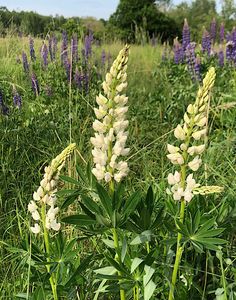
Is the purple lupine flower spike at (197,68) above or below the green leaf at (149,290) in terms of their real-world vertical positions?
above

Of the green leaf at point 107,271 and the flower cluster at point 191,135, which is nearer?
the flower cluster at point 191,135

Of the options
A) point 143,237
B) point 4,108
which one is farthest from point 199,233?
point 4,108

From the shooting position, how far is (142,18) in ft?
61.2

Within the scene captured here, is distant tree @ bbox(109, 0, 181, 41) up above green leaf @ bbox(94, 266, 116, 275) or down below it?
above

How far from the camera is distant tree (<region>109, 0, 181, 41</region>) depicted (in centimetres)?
1873

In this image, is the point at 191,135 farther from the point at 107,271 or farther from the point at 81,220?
the point at 107,271

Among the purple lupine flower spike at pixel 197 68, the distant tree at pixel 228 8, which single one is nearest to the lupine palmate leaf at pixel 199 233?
the purple lupine flower spike at pixel 197 68

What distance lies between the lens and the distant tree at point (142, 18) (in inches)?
738

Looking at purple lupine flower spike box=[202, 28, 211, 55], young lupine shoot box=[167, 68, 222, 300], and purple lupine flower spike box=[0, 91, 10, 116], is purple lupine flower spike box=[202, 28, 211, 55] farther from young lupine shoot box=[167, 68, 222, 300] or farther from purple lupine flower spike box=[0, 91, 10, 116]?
young lupine shoot box=[167, 68, 222, 300]

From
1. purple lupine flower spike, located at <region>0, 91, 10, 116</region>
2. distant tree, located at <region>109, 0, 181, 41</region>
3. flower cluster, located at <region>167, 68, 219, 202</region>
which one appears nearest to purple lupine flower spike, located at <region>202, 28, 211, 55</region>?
purple lupine flower spike, located at <region>0, 91, 10, 116</region>

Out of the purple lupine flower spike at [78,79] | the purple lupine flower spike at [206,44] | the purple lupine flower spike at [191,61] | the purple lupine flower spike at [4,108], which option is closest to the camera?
the purple lupine flower spike at [4,108]

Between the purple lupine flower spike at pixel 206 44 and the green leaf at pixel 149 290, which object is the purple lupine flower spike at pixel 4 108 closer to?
the green leaf at pixel 149 290

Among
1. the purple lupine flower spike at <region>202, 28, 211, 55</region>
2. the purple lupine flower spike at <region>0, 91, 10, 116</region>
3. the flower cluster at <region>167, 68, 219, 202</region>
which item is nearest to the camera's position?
the flower cluster at <region>167, 68, 219, 202</region>

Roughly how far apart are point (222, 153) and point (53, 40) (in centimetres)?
273
